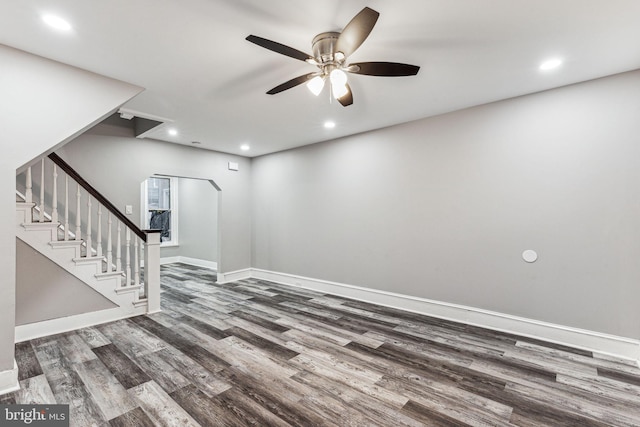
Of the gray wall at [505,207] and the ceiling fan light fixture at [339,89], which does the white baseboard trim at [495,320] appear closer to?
the gray wall at [505,207]

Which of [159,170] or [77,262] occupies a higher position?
[159,170]

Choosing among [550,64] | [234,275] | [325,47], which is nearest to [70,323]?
[234,275]

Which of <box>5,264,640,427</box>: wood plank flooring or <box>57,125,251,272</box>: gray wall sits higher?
<box>57,125,251,272</box>: gray wall

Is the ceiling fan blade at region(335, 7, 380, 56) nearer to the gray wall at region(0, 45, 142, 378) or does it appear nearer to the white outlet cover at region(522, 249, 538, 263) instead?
the gray wall at region(0, 45, 142, 378)

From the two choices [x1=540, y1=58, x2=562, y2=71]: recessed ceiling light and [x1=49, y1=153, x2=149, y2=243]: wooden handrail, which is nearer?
[x1=540, y1=58, x2=562, y2=71]: recessed ceiling light

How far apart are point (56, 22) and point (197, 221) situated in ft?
19.2

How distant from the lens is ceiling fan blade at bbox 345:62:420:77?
1975 mm

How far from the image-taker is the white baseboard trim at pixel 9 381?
214cm

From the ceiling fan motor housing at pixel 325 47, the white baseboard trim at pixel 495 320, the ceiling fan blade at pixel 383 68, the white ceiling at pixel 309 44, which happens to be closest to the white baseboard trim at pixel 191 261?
the white baseboard trim at pixel 495 320

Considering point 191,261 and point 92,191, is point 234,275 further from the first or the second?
point 92,191

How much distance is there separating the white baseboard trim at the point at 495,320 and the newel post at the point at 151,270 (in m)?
2.41

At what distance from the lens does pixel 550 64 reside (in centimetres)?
251

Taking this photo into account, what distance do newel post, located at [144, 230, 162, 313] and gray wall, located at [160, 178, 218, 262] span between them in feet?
9.92

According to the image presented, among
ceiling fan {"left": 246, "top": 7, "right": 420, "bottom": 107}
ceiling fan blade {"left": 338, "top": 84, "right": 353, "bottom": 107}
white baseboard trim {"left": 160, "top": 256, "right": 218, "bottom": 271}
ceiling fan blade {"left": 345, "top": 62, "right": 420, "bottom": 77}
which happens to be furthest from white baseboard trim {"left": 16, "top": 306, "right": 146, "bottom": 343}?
ceiling fan blade {"left": 345, "top": 62, "right": 420, "bottom": 77}
